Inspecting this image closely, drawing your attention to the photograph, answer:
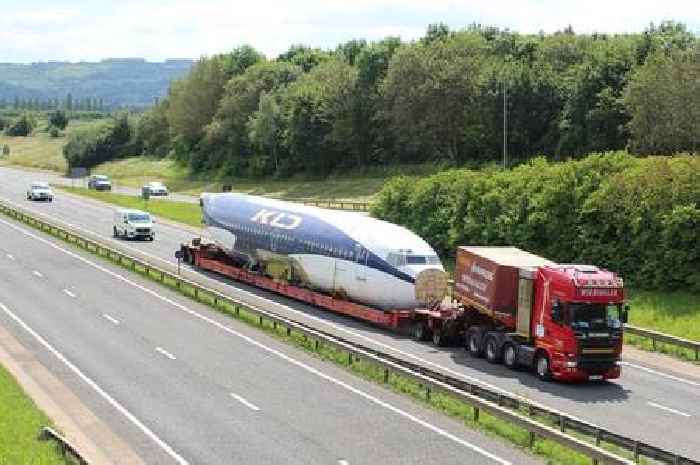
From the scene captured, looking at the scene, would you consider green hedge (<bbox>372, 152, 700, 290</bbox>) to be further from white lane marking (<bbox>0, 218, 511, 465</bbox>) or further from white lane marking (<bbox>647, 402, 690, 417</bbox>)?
white lane marking (<bbox>0, 218, 511, 465</bbox>)

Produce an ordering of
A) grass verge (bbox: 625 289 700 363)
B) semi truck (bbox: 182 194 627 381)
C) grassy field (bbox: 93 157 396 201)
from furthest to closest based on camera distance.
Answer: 1. grassy field (bbox: 93 157 396 201)
2. grass verge (bbox: 625 289 700 363)
3. semi truck (bbox: 182 194 627 381)

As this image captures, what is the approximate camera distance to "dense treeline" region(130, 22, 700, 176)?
76250mm

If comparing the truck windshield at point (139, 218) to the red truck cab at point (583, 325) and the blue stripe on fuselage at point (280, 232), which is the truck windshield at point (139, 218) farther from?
the red truck cab at point (583, 325)

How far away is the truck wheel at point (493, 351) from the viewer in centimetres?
3209

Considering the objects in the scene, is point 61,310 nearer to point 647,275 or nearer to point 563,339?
point 563,339

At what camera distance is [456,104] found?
9794 centimetres

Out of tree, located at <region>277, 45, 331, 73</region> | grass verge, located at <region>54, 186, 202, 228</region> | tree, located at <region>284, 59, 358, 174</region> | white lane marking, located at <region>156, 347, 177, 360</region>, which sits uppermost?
tree, located at <region>277, 45, 331, 73</region>

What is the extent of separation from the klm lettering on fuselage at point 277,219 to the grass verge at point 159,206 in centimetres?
2962

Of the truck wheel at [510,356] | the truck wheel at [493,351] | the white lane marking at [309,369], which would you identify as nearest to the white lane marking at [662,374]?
the truck wheel at [510,356]

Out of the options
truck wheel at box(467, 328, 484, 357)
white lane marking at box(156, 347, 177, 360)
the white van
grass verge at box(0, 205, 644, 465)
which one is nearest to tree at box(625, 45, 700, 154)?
the white van

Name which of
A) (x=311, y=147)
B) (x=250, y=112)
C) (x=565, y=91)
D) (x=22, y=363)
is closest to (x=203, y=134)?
(x=250, y=112)

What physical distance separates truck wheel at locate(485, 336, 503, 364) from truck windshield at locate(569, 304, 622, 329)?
10.9ft

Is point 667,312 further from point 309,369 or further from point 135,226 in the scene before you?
point 135,226

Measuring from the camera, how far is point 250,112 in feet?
420
